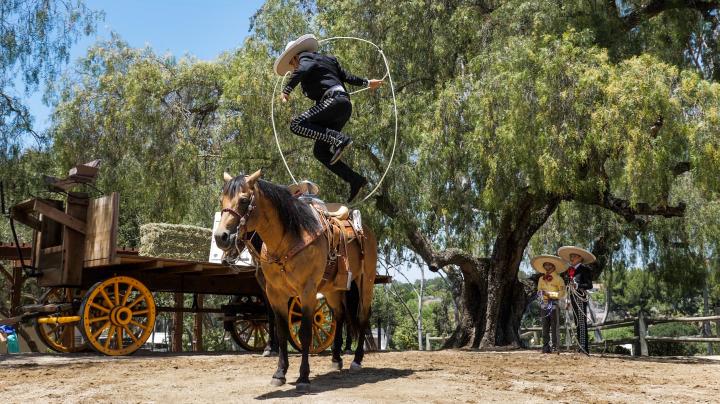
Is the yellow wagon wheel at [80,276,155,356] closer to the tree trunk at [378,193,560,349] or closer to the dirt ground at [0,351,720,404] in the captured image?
the dirt ground at [0,351,720,404]

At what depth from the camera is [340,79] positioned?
8.62 m

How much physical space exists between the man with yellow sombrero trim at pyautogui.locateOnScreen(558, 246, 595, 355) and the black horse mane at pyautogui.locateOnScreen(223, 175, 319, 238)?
24.4ft

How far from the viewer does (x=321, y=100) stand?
833 centimetres

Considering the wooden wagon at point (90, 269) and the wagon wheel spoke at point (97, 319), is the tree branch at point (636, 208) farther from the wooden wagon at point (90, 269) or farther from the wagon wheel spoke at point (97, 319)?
the wagon wheel spoke at point (97, 319)

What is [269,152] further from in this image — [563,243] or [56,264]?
[563,243]

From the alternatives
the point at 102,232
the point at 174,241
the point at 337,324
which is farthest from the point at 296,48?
the point at 174,241

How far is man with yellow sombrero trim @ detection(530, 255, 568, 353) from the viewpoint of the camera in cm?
1349

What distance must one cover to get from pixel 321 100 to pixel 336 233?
151cm

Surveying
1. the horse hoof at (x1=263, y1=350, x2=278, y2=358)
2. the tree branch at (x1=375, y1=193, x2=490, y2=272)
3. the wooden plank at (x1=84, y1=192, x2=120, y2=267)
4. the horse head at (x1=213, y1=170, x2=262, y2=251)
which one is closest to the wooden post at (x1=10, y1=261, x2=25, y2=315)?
the wooden plank at (x1=84, y1=192, x2=120, y2=267)

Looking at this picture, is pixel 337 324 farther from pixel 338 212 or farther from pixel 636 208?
pixel 636 208

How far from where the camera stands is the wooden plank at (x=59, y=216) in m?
10.5

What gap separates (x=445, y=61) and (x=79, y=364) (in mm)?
10170

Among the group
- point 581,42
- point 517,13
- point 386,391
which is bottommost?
point 386,391

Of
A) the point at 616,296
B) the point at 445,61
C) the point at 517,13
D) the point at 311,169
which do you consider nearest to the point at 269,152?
the point at 311,169
